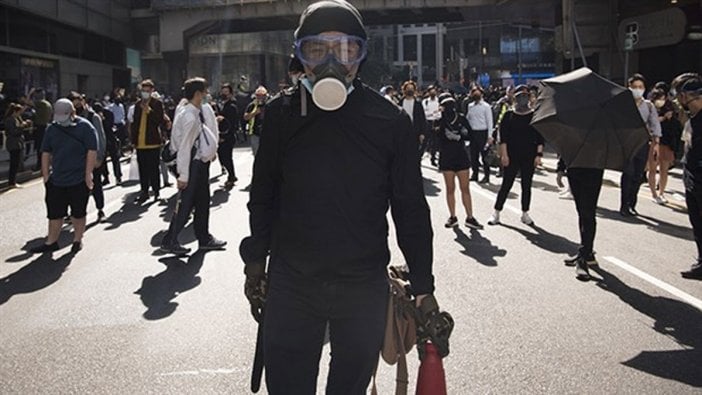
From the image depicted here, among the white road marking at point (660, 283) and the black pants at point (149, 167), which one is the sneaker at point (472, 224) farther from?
the black pants at point (149, 167)

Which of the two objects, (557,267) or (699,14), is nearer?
(557,267)

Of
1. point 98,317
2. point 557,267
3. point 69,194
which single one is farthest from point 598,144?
point 69,194

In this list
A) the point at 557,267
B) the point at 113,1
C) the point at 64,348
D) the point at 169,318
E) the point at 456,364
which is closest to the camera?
the point at 456,364

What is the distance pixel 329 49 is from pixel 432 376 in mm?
1276

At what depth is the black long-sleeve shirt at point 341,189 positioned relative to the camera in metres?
2.63

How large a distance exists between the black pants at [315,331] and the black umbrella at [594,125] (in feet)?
15.0

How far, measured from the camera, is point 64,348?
5.13m

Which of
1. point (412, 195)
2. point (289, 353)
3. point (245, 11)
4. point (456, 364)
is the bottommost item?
point (456, 364)

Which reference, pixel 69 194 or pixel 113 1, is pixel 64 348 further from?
pixel 113 1

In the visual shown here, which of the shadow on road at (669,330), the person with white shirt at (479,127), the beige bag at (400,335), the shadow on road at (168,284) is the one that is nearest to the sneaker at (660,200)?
the person with white shirt at (479,127)

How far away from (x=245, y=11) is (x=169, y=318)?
125ft

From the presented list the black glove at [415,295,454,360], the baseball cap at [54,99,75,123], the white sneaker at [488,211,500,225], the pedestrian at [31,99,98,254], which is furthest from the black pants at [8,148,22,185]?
the black glove at [415,295,454,360]

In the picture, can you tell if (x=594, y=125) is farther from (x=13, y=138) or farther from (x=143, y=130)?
(x=13, y=138)

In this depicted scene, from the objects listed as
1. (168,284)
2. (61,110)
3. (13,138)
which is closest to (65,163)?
(61,110)
